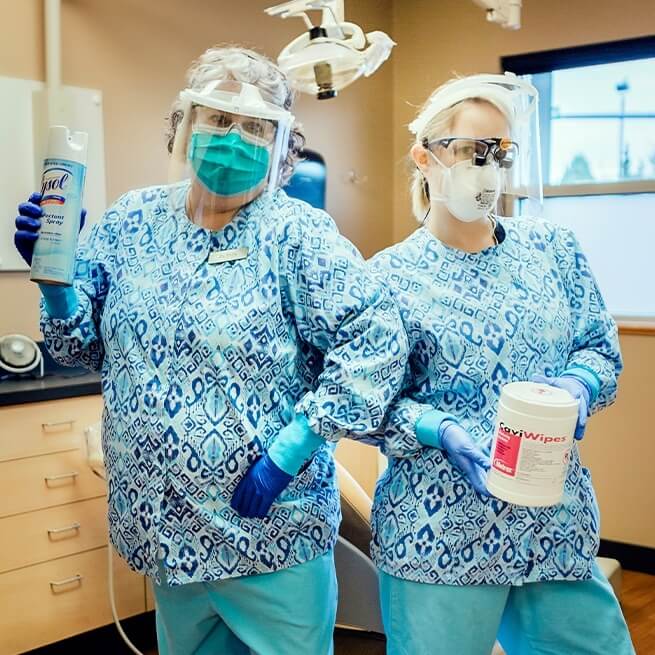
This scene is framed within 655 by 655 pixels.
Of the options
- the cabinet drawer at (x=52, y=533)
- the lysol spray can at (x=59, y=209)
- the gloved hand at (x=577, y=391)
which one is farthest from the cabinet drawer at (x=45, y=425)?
the gloved hand at (x=577, y=391)

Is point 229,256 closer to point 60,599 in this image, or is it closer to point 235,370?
point 235,370

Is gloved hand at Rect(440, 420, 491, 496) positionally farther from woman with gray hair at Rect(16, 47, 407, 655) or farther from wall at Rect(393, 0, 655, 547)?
wall at Rect(393, 0, 655, 547)

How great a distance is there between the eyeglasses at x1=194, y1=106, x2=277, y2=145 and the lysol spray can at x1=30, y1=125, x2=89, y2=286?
177mm

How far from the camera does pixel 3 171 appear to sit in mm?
2500

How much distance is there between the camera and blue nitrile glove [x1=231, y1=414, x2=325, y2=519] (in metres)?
Result: 1.16

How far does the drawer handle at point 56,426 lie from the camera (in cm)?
226

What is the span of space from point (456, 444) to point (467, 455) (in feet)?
0.07

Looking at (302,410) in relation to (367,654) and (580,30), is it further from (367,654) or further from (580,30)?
(580,30)

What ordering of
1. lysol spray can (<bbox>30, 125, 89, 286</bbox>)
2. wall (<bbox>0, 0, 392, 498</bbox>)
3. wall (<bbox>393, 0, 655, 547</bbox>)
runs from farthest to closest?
wall (<bbox>393, 0, 655, 547</bbox>), wall (<bbox>0, 0, 392, 498</bbox>), lysol spray can (<bbox>30, 125, 89, 286</bbox>)

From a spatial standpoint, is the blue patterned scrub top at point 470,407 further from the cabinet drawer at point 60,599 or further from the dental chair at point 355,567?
the cabinet drawer at point 60,599

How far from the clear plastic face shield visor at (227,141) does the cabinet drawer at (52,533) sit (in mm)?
1343

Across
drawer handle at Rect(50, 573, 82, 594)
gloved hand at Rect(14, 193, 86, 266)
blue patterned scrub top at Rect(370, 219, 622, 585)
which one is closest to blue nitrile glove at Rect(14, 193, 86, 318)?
gloved hand at Rect(14, 193, 86, 266)

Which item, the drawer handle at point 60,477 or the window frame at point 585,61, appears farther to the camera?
the window frame at point 585,61

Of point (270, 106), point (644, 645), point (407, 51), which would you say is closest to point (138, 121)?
point (407, 51)
